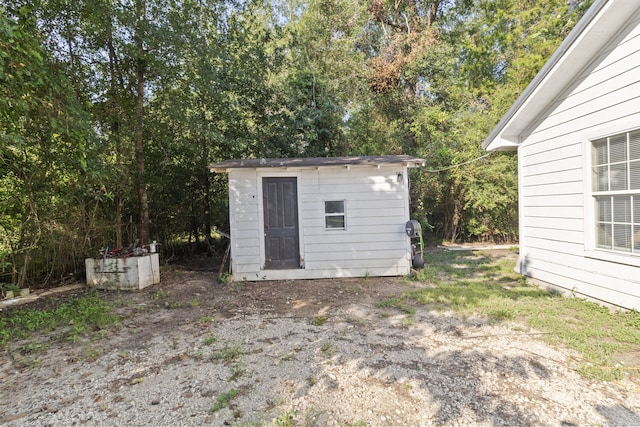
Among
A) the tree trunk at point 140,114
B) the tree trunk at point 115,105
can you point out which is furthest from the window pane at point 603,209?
the tree trunk at point 140,114

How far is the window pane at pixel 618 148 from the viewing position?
154 inches

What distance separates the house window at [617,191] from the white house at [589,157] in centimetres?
1

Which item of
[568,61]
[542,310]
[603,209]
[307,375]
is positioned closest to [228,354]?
[307,375]

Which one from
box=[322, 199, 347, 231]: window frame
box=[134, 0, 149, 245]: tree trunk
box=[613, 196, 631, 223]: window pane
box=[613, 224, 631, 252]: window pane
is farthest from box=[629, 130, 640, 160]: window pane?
box=[134, 0, 149, 245]: tree trunk

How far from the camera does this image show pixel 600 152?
4289mm

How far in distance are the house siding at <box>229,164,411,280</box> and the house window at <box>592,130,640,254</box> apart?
3.02 m

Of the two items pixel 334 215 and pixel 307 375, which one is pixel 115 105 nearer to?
pixel 334 215

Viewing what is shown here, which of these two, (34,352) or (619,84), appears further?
(619,84)

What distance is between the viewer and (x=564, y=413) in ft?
7.34

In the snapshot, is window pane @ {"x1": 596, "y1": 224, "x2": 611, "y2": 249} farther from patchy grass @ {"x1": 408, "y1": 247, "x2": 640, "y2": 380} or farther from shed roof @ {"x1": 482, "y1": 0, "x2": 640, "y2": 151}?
shed roof @ {"x1": 482, "y1": 0, "x2": 640, "y2": 151}

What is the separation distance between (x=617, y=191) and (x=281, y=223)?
5.35 m

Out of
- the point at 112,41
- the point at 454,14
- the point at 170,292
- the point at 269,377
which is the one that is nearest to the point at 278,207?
the point at 170,292

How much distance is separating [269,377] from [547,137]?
18.0 ft

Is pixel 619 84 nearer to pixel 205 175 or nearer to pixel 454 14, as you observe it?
pixel 205 175
